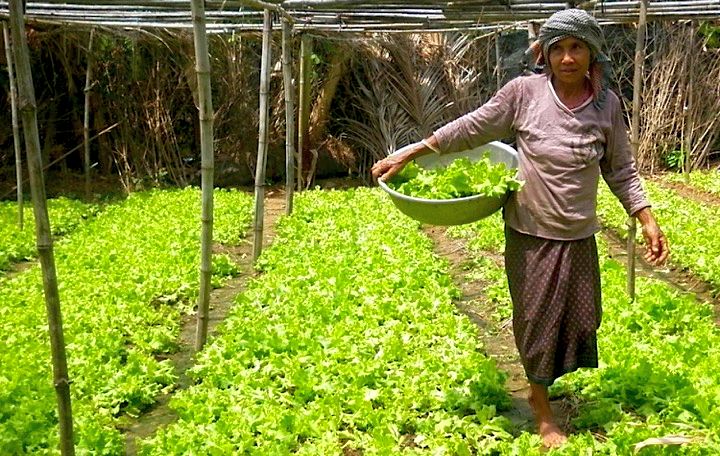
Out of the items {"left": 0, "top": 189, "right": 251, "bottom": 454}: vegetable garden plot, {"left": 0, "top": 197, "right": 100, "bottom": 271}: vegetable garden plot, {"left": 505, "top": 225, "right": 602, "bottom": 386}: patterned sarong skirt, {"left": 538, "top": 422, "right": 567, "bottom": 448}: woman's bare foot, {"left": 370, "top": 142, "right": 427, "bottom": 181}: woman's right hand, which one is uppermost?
{"left": 370, "top": 142, "right": 427, "bottom": 181}: woman's right hand

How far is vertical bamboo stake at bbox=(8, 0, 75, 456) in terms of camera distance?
3260 mm

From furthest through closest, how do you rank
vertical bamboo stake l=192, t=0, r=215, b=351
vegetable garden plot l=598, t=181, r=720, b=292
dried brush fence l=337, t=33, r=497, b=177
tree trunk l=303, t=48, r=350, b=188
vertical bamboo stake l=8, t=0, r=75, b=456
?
dried brush fence l=337, t=33, r=497, b=177 → tree trunk l=303, t=48, r=350, b=188 → vegetable garden plot l=598, t=181, r=720, b=292 → vertical bamboo stake l=192, t=0, r=215, b=351 → vertical bamboo stake l=8, t=0, r=75, b=456

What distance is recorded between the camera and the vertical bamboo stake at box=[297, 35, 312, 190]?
43.2 feet

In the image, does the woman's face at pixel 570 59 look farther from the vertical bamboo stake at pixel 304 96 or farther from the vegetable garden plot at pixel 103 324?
the vertical bamboo stake at pixel 304 96

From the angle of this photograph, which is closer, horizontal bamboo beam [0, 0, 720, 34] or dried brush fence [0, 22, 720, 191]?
horizontal bamboo beam [0, 0, 720, 34]

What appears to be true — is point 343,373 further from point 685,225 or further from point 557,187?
point 685,225

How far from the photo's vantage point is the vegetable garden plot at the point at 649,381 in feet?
13.1

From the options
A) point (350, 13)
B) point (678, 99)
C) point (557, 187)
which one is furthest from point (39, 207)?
point (678, 99)

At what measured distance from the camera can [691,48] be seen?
15.7 m

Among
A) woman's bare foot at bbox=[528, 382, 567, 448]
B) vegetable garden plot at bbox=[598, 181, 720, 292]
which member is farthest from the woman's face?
vegetable garden plot at bbox=[598, 181, 720, 292]

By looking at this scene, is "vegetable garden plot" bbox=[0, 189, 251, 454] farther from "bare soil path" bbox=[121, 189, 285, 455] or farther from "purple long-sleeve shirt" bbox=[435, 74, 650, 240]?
"purple long-sleeve shirt" bbox=[435, 74, 650, 240]

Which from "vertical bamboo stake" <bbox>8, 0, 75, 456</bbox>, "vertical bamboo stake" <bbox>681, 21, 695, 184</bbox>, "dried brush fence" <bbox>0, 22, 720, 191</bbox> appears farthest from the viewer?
"dried brush fence" <bbox>0, 22, 720, 191</bbox>

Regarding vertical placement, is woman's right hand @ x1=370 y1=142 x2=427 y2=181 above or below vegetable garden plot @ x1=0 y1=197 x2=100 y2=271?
above

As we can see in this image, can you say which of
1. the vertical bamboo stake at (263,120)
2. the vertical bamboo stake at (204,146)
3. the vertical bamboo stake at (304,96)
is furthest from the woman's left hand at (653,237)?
the vertical bamboo stake at (304,96)
